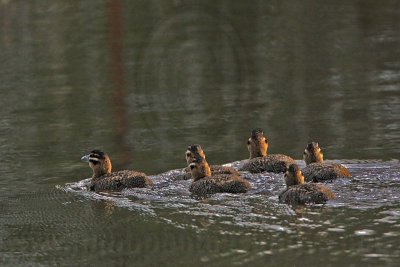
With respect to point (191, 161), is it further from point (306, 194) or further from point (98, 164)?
point (306, 194)

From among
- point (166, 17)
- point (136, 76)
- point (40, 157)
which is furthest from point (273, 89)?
point (166, 17)

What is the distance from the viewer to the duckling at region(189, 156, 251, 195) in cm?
1010

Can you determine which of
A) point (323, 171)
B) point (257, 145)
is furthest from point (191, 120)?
point (323, 171)

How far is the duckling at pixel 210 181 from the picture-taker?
33.1 ft

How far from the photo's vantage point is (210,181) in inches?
405

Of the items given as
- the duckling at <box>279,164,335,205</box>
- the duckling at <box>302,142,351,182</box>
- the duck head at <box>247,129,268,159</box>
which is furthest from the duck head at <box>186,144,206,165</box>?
the duckling at <box>279,164,335,205</box>

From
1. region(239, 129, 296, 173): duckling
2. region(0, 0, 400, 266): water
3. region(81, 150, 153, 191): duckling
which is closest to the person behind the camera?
region(0, 0, 400, 266): water

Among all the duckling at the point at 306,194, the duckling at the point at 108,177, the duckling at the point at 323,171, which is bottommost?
the duckling at the point at 306,194

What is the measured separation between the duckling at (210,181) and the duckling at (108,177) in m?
0.48

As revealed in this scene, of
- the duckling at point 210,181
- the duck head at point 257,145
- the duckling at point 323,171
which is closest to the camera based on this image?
the duckling at point 210,181

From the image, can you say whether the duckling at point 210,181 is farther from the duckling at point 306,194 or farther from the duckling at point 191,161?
the duckling at point 306,194

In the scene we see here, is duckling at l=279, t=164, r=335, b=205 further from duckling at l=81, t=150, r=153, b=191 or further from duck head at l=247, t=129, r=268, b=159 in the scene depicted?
duck head at l=247, t=129, r=268, b=159

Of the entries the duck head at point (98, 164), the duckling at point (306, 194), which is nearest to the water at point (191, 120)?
the duckling at point (306, 194)

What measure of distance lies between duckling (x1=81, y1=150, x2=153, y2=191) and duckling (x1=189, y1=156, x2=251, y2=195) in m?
0.48
